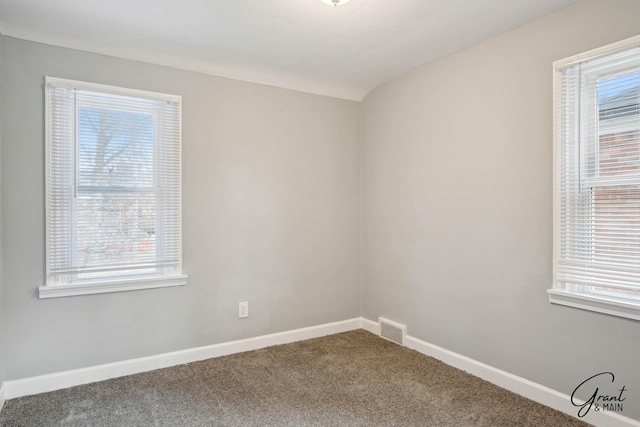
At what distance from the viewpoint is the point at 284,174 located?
3418 mm

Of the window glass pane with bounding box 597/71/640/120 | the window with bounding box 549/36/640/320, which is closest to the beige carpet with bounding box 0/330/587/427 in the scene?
the window with bounding box 549/36/640/320

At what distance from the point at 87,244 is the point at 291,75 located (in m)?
2.06

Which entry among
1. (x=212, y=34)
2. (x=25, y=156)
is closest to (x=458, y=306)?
(x=212, y=34)

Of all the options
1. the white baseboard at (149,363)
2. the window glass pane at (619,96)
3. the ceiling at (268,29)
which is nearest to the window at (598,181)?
→ the window glass pane at (619,96)

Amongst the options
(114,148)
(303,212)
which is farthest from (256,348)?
(114,148)

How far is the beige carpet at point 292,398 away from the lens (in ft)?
→ 7.13

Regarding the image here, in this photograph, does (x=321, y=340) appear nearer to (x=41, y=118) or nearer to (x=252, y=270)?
(x=252, y=270)

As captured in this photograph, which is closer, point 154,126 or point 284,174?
point 154,126

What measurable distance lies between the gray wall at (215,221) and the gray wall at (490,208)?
18.8 inches

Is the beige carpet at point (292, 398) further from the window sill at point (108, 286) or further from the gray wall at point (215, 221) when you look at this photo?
the window sill at point (108, 286)

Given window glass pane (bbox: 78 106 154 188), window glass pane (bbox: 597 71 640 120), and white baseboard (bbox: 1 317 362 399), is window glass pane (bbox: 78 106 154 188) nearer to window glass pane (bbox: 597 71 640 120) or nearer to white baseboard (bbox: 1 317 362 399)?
white baseboard (bbox: 1 317 362 399)

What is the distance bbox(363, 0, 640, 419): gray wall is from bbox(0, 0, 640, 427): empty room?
0.02 meters

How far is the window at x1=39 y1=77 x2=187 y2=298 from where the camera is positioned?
2.53 metres

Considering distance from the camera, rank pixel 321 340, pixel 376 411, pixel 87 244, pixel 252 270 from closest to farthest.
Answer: pixel 376 411
pixel 87 244
pixel 252 270
pixel 321 340
